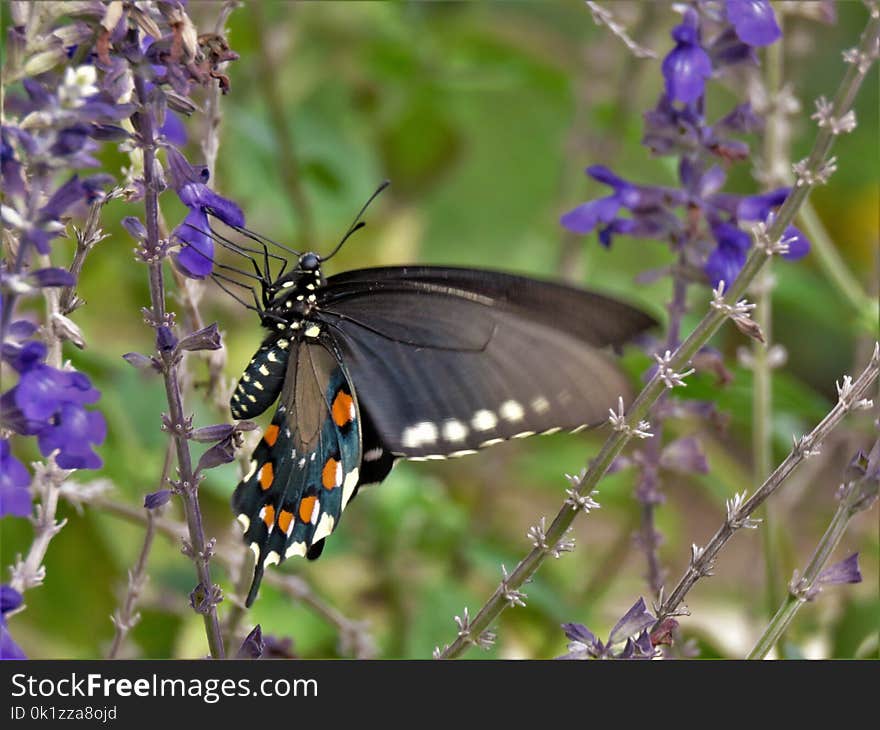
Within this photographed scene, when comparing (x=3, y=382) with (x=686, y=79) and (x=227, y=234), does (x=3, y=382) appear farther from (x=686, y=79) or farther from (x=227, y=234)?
(x=686, y=79)

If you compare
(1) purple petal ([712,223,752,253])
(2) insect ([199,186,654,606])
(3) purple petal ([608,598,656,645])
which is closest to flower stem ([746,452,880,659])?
(3) purple petal ([608,598,656,645])

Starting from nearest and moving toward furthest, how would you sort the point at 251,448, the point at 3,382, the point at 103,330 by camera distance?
the point at 251,448 → the point at 3,382 → the point at 103,330

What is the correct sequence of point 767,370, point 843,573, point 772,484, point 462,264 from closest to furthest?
point 772,484, point 843,573, point 767,370, point 462,264

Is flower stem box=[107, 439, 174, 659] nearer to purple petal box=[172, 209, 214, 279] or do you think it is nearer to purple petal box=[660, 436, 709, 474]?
purple petal box=[172, 209, 214, 279]

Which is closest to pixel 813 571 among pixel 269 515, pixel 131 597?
pixel 269 515

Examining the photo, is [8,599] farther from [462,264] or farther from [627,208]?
[462,264]

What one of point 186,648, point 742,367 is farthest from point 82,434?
point 742,367

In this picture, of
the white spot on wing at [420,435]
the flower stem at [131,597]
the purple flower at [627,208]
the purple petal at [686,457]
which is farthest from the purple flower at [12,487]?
the purple petal at [686,457]
